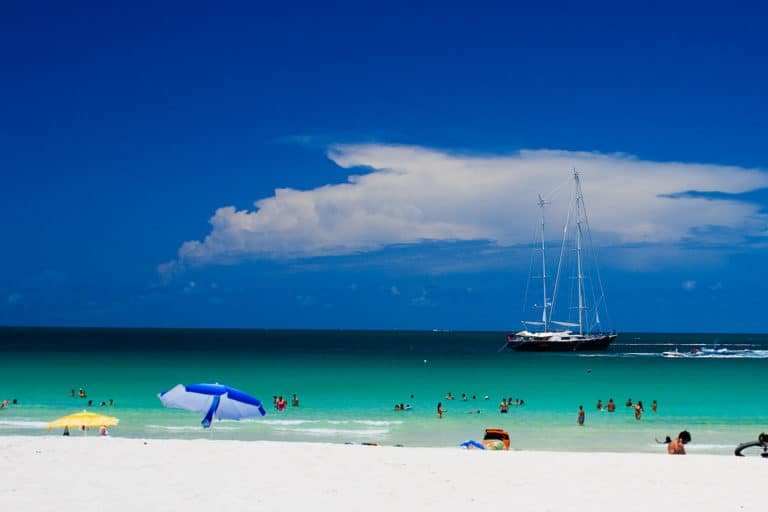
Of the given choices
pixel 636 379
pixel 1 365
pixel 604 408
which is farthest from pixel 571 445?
pixel 1 365

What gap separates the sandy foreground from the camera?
1163 cm

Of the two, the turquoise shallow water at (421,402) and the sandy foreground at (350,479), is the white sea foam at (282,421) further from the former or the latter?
the sandy foreground at (350,479)

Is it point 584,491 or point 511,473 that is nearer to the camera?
point 584,491

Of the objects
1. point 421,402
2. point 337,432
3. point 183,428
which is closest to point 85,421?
point 183,428

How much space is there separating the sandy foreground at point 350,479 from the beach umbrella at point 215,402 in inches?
198

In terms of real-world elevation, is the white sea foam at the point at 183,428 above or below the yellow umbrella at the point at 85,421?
below

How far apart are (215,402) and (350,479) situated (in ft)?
32.2

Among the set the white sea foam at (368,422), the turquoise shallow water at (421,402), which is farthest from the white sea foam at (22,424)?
the white sea foam at (368,422)

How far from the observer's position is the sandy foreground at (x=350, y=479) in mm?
11633

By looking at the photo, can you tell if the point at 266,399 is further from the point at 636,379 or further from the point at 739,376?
the point at 739,376

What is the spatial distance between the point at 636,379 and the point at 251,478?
69635mm

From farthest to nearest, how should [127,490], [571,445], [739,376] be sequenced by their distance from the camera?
1. [739,376]
2. [571,445]
3. [127,490]

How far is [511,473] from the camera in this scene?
46.2ft

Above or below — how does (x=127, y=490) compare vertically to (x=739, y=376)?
below
